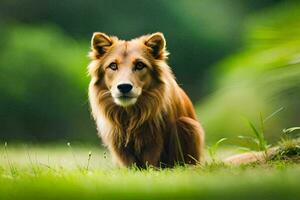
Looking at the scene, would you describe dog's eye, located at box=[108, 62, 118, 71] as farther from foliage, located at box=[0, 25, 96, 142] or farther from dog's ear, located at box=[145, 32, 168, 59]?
foliage, located at box=[0, 25, 96, 142]

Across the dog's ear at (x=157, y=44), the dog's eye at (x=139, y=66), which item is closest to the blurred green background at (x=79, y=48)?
the dog's ear at (x=157, y=44)

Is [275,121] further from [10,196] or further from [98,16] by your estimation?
[10,196]

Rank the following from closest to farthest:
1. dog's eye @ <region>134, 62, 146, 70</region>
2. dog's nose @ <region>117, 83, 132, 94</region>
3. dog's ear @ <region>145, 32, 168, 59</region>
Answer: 1. dog's nose @ <region>117, 83, 132, 94</region>
2. dog's eye @ <region>134, 62, 146, 70</region>
3. dog's ear @ <region>145, 32, 168, 59</region>

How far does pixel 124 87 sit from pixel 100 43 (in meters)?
0.45

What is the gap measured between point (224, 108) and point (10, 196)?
1.19 metres

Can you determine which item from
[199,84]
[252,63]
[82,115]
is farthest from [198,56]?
[252,63]

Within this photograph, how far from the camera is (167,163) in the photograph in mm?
5379

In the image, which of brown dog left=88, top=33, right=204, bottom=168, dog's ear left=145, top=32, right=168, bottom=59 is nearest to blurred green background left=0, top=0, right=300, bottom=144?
brown dog left=88, top=33, right=204, bottom=168

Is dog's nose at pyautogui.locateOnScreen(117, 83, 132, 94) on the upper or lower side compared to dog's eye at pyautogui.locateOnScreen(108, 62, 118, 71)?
lower

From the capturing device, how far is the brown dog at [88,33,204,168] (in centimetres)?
526

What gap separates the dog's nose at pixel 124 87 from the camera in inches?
199

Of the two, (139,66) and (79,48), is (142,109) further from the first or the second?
(79,48)

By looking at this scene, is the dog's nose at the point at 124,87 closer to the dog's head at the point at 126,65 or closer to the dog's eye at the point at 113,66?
the dog's head at the point at 126,65

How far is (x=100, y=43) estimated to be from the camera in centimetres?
536
